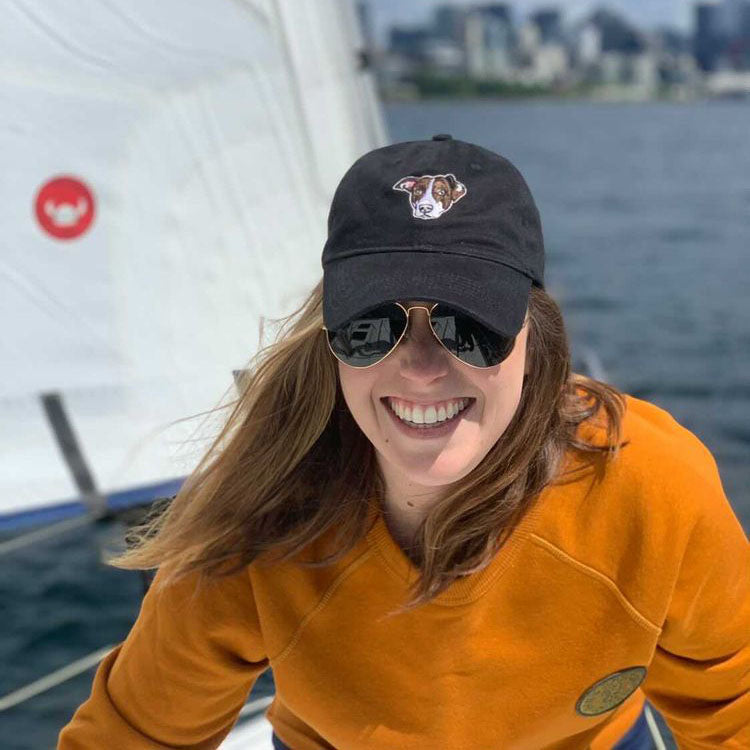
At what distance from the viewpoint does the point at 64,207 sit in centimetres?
248

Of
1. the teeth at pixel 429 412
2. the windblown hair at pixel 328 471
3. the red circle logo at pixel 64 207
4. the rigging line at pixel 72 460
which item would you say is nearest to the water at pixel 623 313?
the windblown hair at pixel 328 471

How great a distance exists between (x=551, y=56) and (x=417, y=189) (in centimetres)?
6009

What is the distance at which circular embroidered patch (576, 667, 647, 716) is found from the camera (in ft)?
4.34

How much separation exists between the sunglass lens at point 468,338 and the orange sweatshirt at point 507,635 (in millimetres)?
220

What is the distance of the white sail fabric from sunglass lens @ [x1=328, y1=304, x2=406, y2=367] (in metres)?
1.24

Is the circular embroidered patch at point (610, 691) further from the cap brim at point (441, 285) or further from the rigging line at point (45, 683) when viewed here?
the rigging line at point (45, 683)

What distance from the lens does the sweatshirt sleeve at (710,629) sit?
122 centimetres

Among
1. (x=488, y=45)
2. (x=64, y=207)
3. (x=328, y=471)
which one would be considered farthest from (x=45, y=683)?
(x=488, y=45)

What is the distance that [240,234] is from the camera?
8.96 feet

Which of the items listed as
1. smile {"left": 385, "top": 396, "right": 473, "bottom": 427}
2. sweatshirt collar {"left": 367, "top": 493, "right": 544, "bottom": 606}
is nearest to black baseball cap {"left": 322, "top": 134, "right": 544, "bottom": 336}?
smile {"left": 385, "top": 396, "right": 473, "bottom": 427}

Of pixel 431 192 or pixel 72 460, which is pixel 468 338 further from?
pixel 72 460

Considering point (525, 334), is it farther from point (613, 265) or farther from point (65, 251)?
point (613, 265)

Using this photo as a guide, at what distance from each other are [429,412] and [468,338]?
0.10 m

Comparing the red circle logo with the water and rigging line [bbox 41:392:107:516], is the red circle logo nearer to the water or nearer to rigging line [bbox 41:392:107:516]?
rigging line [bbox 41:392:107:516]
